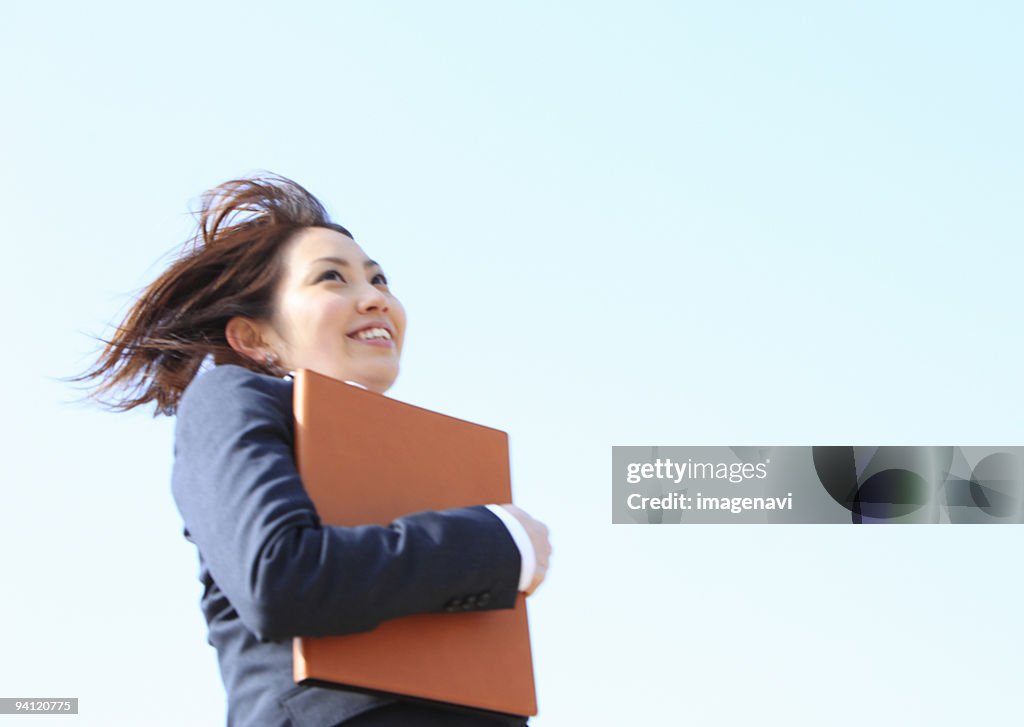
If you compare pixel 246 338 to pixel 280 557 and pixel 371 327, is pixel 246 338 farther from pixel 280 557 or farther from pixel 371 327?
pixel 280 557

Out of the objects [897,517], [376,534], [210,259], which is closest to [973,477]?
[897,517]

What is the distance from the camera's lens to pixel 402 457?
94.0 inches

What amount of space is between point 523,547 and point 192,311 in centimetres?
126

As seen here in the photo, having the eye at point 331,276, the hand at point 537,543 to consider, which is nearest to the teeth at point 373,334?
the eye at point 331,276

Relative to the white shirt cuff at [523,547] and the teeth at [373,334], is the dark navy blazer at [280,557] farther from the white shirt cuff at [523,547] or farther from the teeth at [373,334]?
the teeth at [373,334]

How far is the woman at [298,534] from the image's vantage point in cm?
201

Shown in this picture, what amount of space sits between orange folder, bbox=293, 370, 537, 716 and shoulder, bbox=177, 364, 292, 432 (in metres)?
0.05

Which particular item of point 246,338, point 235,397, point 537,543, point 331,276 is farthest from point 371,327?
point 537,543

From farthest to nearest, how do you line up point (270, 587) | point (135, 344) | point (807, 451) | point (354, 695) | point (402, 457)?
point (807, 451) → point (135, 344) → point (402, 457) → point (354, 695) → point (270, 587)

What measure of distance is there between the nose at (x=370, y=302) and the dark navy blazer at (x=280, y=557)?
53 cm

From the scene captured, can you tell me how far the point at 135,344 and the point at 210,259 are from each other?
28 cm

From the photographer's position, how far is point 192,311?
3090mm

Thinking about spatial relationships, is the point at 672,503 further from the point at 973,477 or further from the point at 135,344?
the point at 135,344

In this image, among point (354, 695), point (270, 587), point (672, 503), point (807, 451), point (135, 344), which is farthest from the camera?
point (807, 451)
